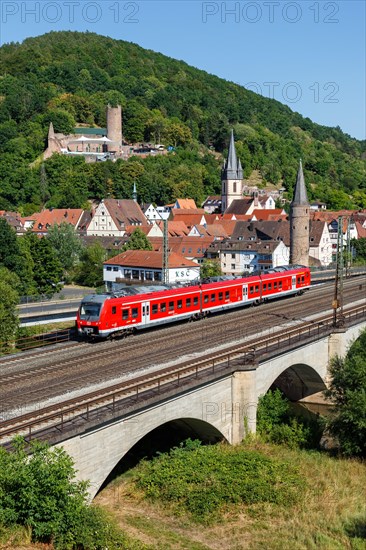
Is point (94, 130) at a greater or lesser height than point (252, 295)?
greater

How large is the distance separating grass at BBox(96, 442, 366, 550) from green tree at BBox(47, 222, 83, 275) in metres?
47.3

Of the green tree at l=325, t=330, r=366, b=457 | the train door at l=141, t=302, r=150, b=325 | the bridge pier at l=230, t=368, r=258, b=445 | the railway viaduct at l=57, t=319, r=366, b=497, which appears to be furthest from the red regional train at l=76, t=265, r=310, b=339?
the green tree at l=325, t=330, r=366, b=457

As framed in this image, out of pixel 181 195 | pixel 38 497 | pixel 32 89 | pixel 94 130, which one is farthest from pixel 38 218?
pixel 38 497

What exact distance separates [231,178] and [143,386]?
4101 inches

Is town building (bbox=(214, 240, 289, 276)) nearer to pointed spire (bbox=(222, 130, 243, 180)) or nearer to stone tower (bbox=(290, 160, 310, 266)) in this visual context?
stone tower (bbox=(290, 160, 310, 266))

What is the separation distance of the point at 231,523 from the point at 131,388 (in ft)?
17.0

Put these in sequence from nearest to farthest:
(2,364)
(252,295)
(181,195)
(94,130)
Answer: (2,364), (252,295), (181,195), (94,130)

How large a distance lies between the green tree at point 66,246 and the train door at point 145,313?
1469 inches

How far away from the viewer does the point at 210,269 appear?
72438mm

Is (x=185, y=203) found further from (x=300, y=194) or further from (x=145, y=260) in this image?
(x=145, y=260)

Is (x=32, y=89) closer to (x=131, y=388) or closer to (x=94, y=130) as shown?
(x=94, y=130)

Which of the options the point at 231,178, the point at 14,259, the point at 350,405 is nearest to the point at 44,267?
the point at 14,259

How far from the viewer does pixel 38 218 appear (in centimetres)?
10450

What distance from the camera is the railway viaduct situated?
18.5 metres
